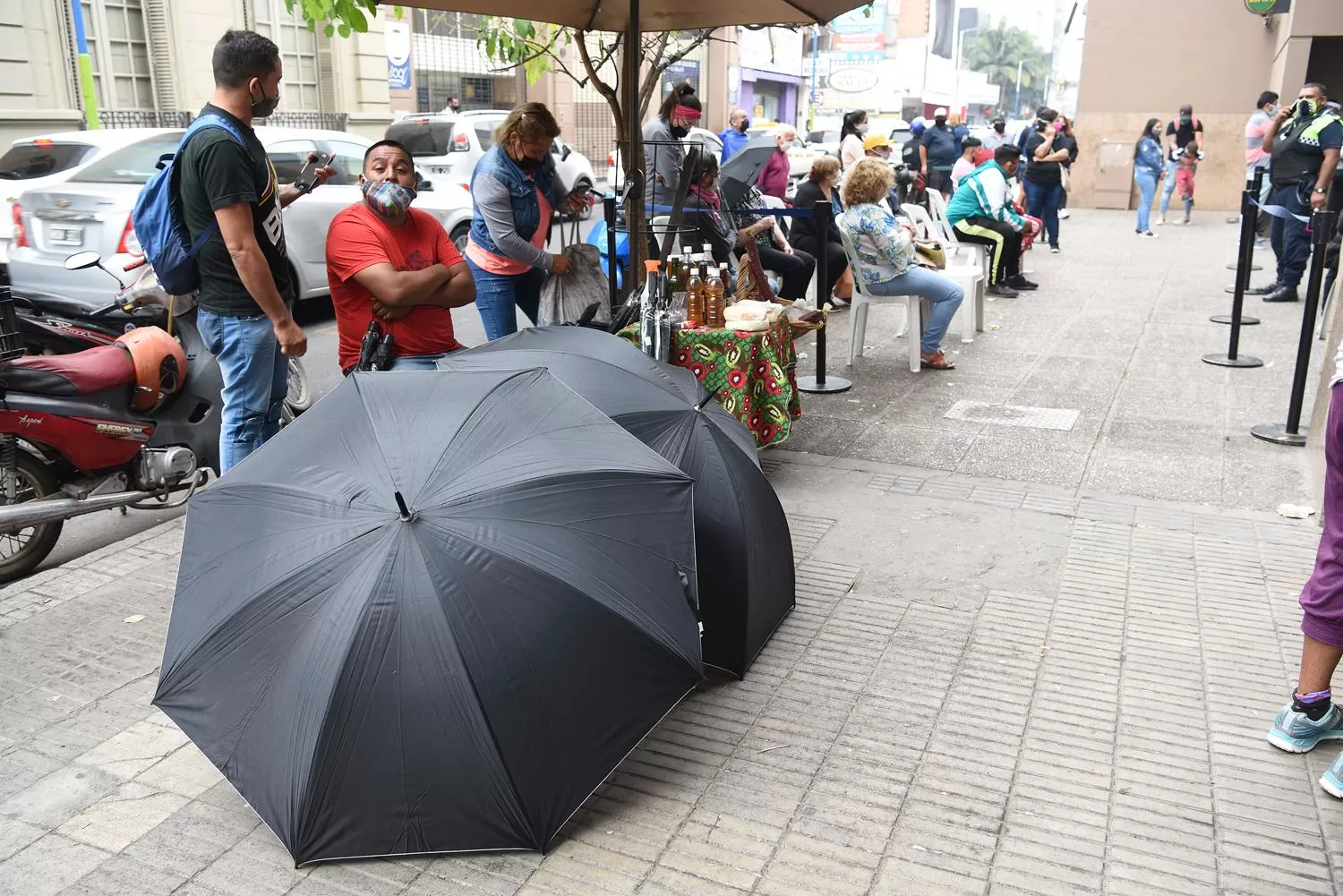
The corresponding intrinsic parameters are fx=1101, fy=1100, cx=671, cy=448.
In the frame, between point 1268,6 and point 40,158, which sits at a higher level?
point 1268,6

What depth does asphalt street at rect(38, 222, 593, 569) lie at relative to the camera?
539cm

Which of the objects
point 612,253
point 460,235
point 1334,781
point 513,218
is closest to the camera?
point 1334,781

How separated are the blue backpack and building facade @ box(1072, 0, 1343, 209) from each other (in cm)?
2195

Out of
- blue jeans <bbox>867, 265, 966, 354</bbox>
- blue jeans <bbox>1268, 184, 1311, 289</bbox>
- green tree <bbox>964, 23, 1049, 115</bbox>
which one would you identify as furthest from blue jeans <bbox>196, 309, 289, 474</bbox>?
green tree <bbox>964, 23, 1049, 115</bbox>

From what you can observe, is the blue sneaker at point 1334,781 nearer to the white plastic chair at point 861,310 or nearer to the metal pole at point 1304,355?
the metal pole at point 1304,355

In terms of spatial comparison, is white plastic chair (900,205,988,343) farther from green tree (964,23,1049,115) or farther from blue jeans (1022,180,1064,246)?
green tree (964,23,1049,115)

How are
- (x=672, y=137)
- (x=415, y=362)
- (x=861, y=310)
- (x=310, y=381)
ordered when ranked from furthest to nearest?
(x=861, y=310)
(x=310, y=381)
(x=672, y=137)
(x=415, y=362)

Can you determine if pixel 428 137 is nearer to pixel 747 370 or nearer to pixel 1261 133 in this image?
pixel 1261 133

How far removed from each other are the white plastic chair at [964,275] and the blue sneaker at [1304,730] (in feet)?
19.1

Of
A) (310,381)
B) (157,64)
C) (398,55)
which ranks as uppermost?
(398,55)

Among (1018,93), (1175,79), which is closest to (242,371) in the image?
(1175,79)

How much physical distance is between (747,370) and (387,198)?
6.39 feet

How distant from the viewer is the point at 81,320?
5590 millimetres

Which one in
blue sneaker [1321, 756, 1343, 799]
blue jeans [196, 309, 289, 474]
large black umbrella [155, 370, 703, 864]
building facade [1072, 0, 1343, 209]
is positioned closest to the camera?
large black umbrella [155, 370, 703, 864]
